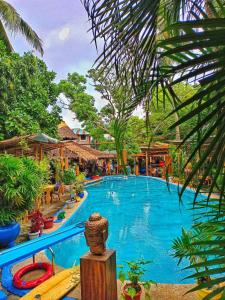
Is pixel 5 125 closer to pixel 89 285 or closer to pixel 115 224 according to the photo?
pixel 115 224

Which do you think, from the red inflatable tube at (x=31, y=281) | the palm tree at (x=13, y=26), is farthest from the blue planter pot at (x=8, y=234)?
the palm tree at (x=13, y=26)

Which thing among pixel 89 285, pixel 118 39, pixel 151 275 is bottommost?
pixel 151 275

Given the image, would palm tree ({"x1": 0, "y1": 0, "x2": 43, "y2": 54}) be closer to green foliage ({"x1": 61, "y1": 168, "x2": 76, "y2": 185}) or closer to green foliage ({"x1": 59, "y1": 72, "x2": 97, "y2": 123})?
green foliage ({"x1": 61, "y1": 168, "x2": 76, "y2": 185})

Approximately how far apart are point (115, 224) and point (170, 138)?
852cm

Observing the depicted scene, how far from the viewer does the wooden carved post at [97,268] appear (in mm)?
2369

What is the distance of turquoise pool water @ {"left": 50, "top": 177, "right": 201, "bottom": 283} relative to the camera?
619cm

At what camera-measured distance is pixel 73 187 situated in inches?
489

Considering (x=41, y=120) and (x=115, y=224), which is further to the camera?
(x=41, y=120)

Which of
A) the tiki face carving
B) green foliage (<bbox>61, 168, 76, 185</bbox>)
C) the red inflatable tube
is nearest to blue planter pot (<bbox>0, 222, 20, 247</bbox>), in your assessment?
the red inflatable tube

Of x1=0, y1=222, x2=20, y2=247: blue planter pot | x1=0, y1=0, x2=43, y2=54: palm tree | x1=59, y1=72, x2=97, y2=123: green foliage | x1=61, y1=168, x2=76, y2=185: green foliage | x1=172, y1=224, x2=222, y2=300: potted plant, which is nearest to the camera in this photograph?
x1=172, y1=224, x2=222, y2=300: potted plant

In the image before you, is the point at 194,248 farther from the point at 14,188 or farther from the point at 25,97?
the point at 25,97

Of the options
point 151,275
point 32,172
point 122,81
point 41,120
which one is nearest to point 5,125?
point 41,120

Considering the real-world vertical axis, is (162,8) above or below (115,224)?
above

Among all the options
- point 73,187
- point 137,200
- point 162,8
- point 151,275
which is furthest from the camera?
point 137,200
